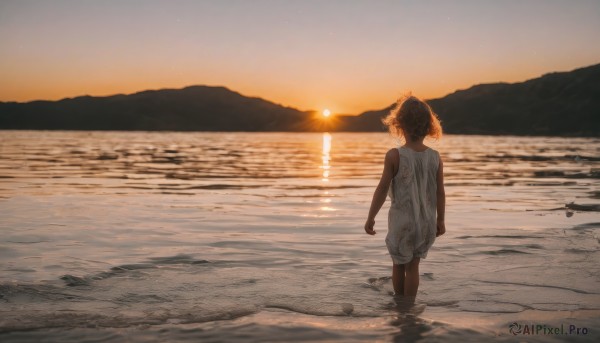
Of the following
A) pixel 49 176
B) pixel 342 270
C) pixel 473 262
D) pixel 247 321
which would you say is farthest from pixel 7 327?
pixel 49 176

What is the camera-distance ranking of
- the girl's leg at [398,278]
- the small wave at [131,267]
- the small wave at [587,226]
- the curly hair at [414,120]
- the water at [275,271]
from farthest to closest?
the small wave at [587,226] < the small wave at [131,267] < the girl's leg at [398,278] < the curly hair at [414,120] < the water at [275,271]

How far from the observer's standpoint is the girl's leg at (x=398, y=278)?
241 inches

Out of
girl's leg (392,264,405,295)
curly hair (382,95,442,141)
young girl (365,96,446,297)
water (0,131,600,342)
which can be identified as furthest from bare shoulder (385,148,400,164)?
water (0,131,600,342)

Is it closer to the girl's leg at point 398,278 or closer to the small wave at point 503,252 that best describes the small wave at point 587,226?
the small wave at point 503,252

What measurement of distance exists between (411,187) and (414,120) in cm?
63

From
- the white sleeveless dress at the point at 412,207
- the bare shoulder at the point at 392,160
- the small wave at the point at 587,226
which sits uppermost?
the bare shoulder at the point at 392,160

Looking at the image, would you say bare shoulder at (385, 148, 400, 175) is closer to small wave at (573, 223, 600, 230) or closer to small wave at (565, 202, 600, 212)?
small wave at (573, 223, 600, 230)

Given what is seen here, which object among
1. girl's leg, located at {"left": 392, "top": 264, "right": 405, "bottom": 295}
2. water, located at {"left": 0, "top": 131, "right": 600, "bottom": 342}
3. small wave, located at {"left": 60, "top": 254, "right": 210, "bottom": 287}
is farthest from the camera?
small wave, located at {"left": 60, "top": 254, "right": 210, "bottom": 287}

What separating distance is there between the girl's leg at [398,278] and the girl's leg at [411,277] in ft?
0.27

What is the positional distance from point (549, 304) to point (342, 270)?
2.54 meters

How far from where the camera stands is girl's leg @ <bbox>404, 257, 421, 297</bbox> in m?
5.96

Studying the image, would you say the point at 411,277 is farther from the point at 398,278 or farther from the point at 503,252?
the point at 503,252

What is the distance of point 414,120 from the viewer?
5.77m

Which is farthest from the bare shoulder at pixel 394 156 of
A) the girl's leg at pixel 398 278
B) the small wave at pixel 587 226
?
the small wave at pixel 587 226
